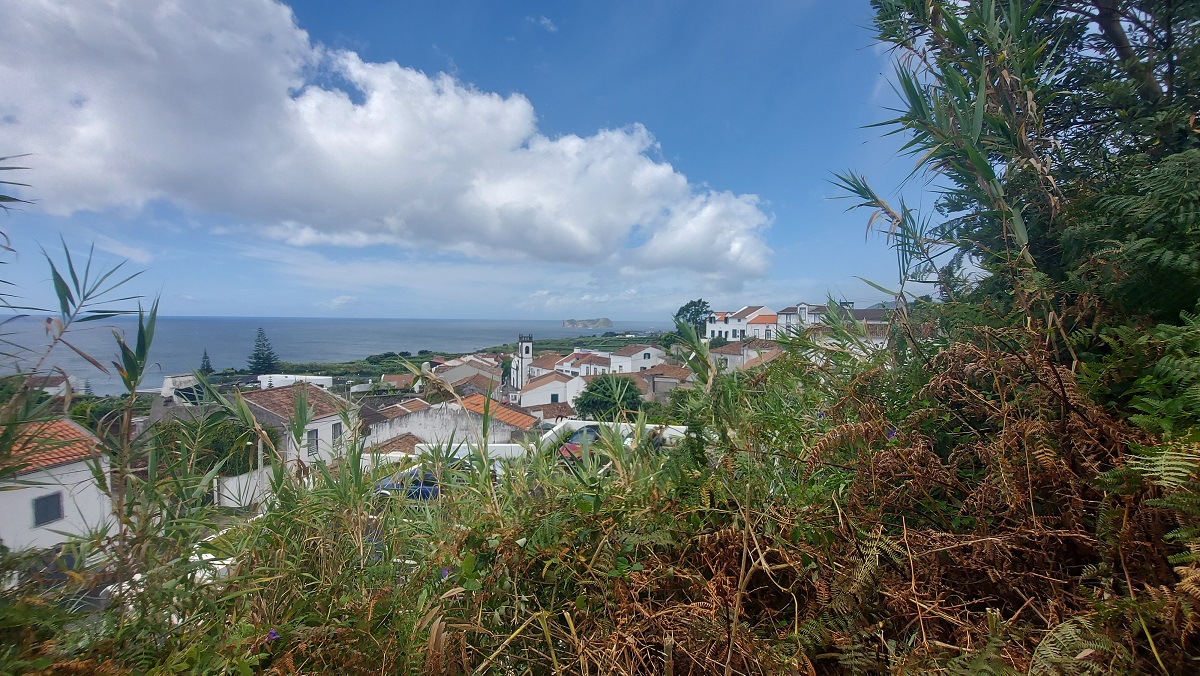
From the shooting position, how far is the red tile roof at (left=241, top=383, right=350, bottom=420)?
1.78 meters

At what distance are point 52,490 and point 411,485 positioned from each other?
89 centimetres

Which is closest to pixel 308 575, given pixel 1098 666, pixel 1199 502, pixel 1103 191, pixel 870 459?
pixel 870 459

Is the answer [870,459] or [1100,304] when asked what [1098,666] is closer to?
[870,459]

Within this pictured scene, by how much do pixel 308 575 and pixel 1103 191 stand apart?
2.74 metres

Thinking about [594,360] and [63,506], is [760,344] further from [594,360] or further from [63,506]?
[594,360]

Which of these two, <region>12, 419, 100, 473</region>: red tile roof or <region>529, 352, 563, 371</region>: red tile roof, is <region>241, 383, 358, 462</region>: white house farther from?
<region>529, 352, 563, 371</region>: red tile roof

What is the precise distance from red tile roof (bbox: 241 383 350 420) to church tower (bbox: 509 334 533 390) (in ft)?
105

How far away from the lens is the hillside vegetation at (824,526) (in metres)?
1.01

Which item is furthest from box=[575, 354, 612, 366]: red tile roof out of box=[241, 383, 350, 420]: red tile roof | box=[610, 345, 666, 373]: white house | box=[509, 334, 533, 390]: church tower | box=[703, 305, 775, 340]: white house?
box=[241, 383, 350, 420]: red tile roof

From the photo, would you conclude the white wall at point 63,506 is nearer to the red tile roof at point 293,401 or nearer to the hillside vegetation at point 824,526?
the hillside vegetation at point 824,526

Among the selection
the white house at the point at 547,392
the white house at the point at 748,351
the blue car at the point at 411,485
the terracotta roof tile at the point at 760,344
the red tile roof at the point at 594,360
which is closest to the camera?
the blue car at the point at 411,485

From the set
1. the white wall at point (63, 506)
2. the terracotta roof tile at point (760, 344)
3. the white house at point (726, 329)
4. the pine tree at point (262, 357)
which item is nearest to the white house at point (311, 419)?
the white wall at point (63, 506)

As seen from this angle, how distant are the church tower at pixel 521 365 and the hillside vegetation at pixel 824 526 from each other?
1279 inches

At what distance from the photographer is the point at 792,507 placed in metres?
1.40
